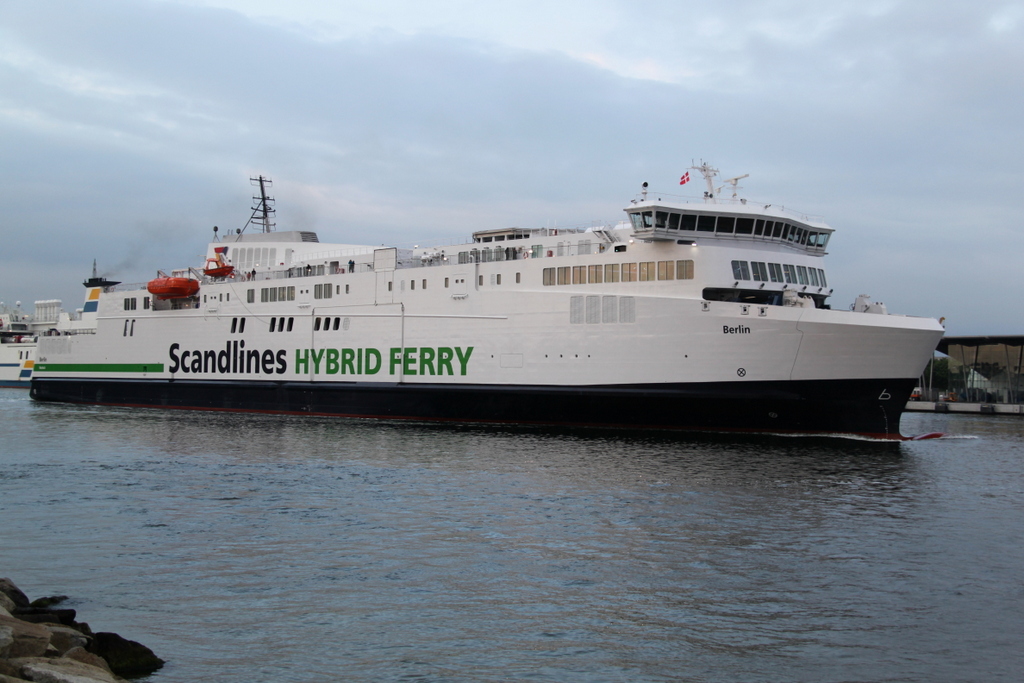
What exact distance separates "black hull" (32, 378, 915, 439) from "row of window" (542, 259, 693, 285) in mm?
3112

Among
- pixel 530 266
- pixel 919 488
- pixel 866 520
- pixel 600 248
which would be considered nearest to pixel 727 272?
pixel 600 248

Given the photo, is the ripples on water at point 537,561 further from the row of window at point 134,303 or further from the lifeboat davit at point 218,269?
the row of window at point 134,303

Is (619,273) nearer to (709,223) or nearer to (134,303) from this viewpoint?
(709,223)

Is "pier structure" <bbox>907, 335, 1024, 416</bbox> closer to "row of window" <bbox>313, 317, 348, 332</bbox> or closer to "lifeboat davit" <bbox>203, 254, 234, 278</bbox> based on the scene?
"row of window" <bbox>313, 317, 348, 332</bbox>

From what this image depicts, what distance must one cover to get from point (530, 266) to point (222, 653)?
18.5 m

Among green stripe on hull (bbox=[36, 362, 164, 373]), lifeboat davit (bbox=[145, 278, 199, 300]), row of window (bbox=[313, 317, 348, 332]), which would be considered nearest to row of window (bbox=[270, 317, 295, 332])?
row of window (bbox=[313, 317, 348, 332])

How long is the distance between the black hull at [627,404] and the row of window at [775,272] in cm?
321

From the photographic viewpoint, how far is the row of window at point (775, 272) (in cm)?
2280

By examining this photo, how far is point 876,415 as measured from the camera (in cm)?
2166

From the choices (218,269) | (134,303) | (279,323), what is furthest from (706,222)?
(134,303)

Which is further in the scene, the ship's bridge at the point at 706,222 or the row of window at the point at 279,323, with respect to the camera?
the row of window at the point at 279,323

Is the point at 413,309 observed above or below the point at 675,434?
above

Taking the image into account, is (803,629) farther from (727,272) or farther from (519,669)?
(727,272)

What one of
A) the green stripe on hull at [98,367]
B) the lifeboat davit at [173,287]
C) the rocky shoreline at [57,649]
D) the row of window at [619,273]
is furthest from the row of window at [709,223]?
the green stripe on hull at [98,367]
